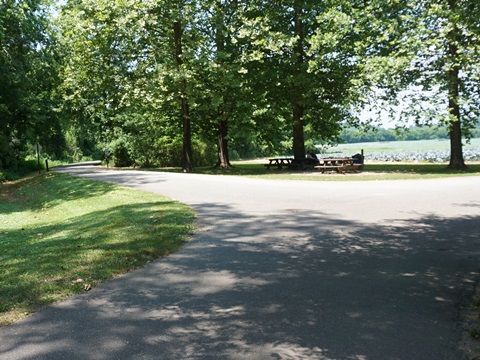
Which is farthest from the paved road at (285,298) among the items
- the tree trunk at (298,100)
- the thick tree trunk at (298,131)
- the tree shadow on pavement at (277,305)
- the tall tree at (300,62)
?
the thick tree trunk at (298,131)

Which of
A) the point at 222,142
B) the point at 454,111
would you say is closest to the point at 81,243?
the point at 454,111

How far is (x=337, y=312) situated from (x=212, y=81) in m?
22.8

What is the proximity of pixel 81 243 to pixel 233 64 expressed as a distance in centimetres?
1964

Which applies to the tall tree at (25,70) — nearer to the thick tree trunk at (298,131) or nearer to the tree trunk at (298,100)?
the tree trunk at (298,100)

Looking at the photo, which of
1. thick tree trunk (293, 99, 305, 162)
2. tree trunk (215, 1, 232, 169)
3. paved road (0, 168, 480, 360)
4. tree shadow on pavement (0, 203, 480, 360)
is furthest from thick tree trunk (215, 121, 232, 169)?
tree shadow on pavement (0, 203, 480, 360)

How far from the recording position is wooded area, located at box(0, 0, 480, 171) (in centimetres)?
2114

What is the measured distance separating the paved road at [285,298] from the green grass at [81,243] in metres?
0.39

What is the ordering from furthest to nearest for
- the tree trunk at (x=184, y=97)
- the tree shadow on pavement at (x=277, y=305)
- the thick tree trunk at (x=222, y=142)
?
the thick tree trunk at (x=222, y=142) < the tree trunk at (x=184, y=97) < the tree shadow on pavement at (x=277, y=305)

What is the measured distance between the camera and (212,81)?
84.1 feet

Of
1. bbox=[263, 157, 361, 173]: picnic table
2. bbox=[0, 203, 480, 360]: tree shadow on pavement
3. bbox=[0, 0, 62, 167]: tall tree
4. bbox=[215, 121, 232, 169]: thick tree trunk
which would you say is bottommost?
bbox=[0, 203, 480, 360]: tree shadow on pavement

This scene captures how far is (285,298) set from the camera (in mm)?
4707

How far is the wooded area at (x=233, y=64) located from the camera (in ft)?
69.4

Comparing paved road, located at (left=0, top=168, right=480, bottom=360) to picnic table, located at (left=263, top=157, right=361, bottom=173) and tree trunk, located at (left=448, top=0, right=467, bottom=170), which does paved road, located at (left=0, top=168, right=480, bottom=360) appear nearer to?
picnic table, located at (left=263, top=157, right=361, bottom=173)

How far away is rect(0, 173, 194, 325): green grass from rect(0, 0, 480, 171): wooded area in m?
11.0
